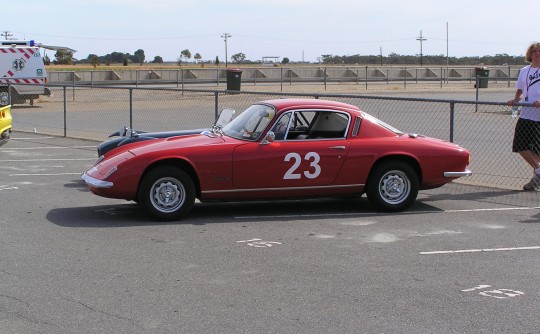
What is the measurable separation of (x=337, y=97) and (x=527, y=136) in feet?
13.6

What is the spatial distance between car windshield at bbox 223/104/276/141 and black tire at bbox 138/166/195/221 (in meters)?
0.93

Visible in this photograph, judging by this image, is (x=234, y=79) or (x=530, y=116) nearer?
(x=530, y=116)

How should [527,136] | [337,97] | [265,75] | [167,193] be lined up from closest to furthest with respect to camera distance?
1. [167,193]
2. [527,136]
3. [337,97]
4. [265,75]

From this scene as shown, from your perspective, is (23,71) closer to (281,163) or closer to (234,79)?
(234,79)

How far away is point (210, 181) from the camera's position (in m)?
8.91

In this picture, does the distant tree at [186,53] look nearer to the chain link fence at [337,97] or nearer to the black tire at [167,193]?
the chain link fence at [337,97]

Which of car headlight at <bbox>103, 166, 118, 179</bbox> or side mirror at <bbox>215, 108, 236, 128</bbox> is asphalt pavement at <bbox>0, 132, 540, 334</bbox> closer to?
car headlight at <bbox>103, 166, 118, 179</bbox>

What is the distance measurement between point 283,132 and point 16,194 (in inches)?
156

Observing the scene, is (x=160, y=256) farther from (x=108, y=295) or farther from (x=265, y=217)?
(x=265, y=217)

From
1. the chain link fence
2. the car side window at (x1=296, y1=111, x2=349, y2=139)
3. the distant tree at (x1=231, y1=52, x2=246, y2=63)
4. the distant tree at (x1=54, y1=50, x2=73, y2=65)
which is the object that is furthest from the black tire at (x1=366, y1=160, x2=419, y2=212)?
the distant tree at (x1=231, y1=52, x2=246, y2=63)

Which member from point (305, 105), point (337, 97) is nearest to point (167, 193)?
point (305, 105)

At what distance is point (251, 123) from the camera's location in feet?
31.0

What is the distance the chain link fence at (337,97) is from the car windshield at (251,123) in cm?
323

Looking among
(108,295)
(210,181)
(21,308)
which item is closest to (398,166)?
(210,181)
